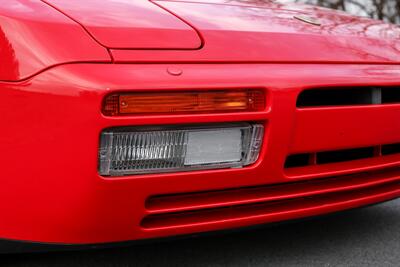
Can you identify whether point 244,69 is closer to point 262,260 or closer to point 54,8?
point 54,8

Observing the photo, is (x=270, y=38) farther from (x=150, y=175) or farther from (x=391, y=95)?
(x=150, y=175)

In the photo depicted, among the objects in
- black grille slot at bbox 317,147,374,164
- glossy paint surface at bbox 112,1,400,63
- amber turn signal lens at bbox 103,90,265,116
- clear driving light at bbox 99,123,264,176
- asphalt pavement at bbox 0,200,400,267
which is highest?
glossy paint surface at bbox 112,1,400,63

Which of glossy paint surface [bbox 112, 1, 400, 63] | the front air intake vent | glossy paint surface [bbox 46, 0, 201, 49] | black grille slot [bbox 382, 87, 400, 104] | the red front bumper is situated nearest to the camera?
the red front bumper

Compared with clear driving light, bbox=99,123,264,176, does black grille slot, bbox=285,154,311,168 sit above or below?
below

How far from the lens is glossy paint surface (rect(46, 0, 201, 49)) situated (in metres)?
1.88

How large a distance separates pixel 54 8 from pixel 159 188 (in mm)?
667

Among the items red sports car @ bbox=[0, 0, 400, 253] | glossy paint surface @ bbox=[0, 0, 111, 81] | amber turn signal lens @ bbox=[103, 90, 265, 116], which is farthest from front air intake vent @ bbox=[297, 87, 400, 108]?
glossy paint surface @ bbox=[0, 0, 111, 81]

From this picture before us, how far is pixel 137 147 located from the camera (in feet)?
5.88

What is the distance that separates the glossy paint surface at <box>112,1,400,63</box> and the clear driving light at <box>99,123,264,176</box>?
24cm

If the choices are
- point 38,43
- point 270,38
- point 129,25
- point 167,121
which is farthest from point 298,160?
point 38,43

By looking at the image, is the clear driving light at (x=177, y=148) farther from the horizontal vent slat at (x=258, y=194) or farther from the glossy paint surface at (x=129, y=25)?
the glossy paint surface at (x=129, y=25)

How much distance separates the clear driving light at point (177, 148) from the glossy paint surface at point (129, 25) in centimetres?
29

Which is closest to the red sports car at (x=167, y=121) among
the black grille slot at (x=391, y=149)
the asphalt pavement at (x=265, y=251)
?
the black grille slot at (x=391, y=149)

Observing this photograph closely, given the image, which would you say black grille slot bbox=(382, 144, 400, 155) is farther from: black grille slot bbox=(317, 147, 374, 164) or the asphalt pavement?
the asphalt pavement
